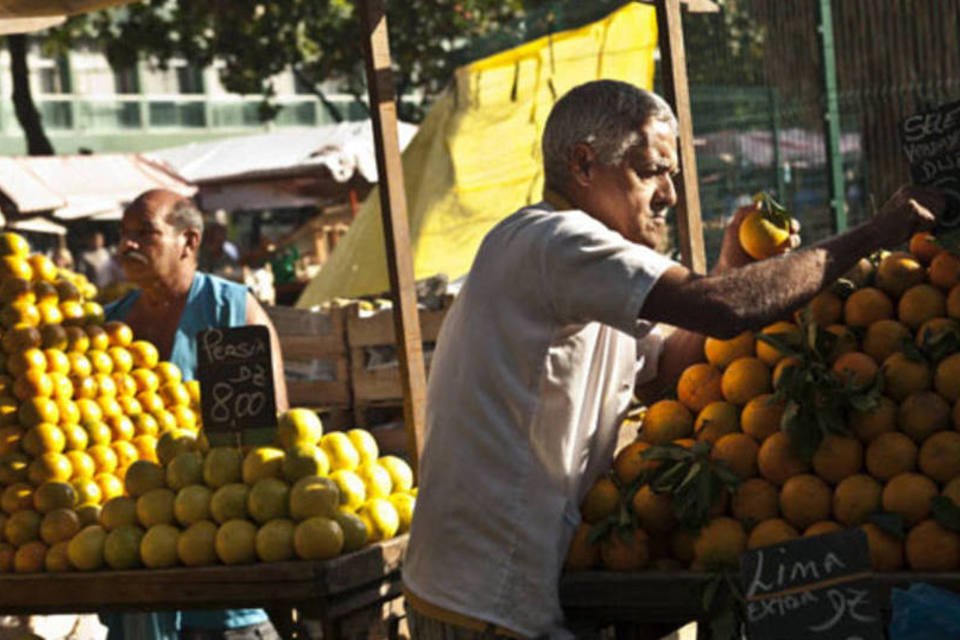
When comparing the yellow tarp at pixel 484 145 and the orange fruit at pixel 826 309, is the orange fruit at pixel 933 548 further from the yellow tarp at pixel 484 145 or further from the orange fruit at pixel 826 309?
the yellow tarp at pixel 484 145

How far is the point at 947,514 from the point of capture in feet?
10.3

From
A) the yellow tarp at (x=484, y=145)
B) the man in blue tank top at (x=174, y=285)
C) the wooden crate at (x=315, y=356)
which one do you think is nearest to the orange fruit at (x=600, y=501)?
the man in blue tank top at (x=174, y=285)

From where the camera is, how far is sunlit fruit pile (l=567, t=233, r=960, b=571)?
325 centimetres

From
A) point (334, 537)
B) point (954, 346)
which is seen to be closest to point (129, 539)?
point (334, 537)

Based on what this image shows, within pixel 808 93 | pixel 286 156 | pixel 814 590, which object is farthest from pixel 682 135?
pixel 286 156

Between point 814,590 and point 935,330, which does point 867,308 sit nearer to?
point 935,330

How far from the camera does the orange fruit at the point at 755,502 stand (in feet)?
11.1

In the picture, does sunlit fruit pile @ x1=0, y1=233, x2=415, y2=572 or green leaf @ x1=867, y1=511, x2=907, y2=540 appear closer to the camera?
green leaf @ x1=867, y1=511, x2=907, y2=540

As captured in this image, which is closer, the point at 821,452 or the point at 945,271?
the point at 821,452

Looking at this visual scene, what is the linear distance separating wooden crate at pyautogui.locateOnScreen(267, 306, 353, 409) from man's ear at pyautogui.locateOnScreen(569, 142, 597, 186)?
4489 mm

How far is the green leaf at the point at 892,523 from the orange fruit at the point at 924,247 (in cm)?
73

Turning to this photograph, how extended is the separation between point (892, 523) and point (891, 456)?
0.17m

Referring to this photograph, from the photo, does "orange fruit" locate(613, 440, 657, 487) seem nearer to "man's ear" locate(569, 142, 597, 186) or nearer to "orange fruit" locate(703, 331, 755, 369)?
"orange fruit" locate(703, 331, 755, 369)

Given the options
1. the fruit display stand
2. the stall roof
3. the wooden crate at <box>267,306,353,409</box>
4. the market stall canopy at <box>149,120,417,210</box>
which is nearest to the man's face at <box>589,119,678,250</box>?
the fruit display stand
